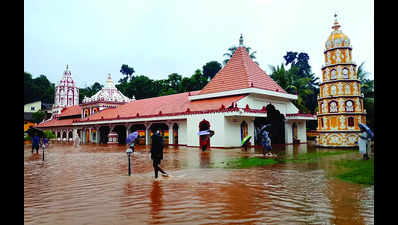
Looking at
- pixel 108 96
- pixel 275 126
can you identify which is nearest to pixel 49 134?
pixel 108 96

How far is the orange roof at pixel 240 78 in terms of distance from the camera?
22.3 metres

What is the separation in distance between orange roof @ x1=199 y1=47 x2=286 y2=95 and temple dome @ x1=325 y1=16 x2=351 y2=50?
527cm

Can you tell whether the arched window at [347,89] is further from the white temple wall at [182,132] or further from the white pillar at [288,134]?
the white temple wall at [182,132]

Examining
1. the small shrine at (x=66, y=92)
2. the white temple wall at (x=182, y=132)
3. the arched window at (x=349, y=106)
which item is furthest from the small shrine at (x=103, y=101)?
the arched window at (x=349, y=106)

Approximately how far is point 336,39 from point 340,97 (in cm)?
421

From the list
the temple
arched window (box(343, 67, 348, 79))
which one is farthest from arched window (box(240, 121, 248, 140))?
arched window (box(343, 67, 348, 79))

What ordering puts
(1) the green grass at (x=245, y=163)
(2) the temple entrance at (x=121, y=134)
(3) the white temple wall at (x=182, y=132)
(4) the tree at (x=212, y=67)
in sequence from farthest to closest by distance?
(4) the tree at (x=212, y=67)
(2) the temple entrance at (x=121, y=134)
(3) the white temple wall at (x=182, y=132)
(1) the green grass at (x=245, y=163)

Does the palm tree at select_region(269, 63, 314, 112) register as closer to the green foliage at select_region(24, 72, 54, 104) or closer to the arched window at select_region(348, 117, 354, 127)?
the arched window at select_region(348, 117, 354, 127)

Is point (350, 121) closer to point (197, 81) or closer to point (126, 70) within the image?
point (197, 81)

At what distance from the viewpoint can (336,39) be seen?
20.3 metres

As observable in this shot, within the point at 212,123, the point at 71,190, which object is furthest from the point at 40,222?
the point at 212,123
